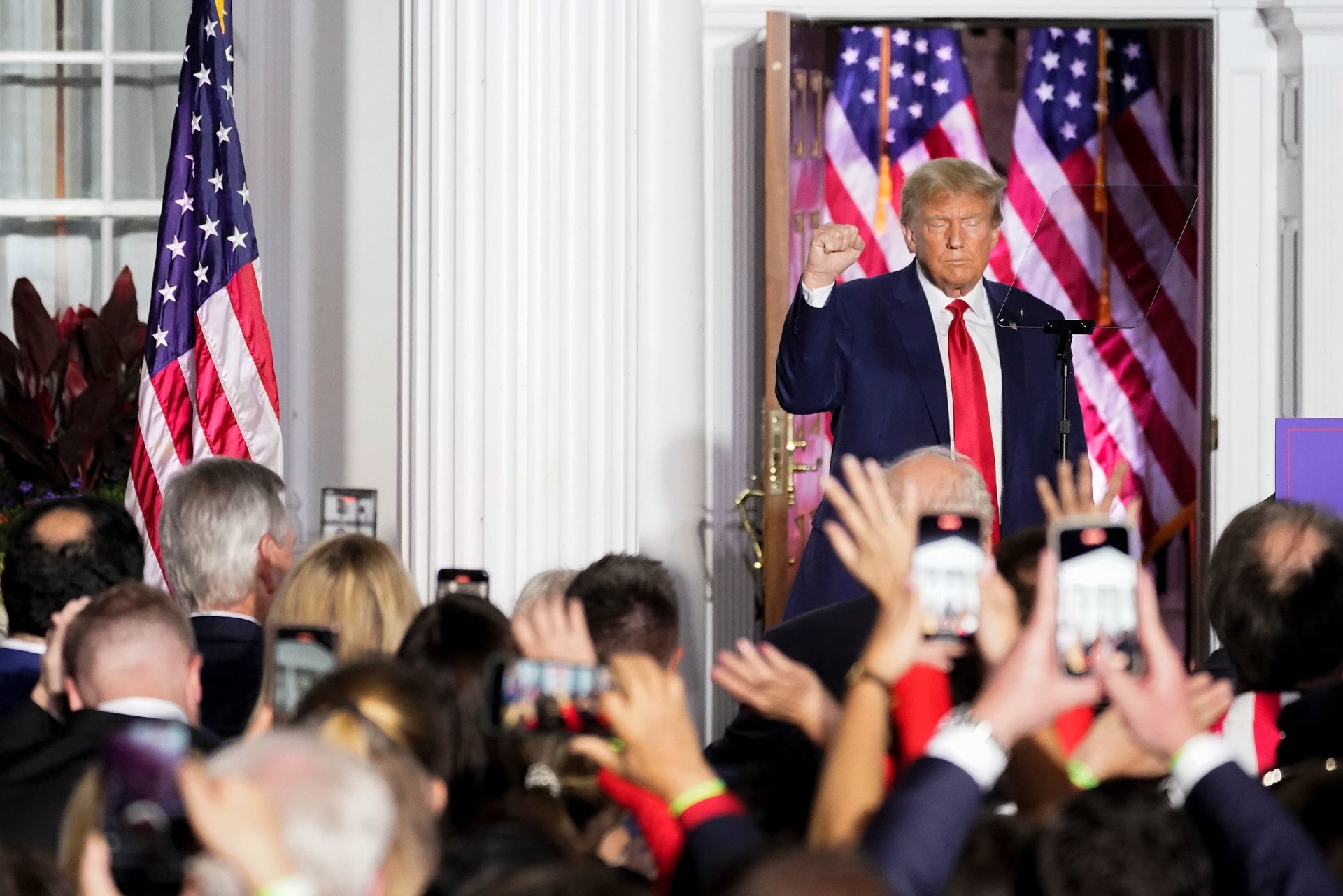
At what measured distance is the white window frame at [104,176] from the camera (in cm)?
535

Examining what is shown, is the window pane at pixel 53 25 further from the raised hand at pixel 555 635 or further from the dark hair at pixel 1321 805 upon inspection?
the dark hair at pixel 1321 805

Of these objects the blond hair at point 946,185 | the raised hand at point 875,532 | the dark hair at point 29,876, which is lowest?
the dark hair at point 29,876

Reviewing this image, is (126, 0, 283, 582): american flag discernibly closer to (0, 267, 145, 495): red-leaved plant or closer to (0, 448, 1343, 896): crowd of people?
(0, 267, 145, 495): red-leaved plant

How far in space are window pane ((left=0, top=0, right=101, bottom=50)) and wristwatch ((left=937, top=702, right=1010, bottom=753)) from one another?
Result: 4.74 metres

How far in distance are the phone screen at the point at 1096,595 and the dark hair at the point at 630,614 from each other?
0.71 metres

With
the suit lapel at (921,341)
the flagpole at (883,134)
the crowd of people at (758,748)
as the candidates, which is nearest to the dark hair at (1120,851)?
the crowd of people at (758,748)

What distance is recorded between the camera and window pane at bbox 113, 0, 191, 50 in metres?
5.32

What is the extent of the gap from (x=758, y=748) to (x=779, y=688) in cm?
66

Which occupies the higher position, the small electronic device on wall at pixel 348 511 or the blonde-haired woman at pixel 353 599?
the small electronic device on wall at pixel 348 511

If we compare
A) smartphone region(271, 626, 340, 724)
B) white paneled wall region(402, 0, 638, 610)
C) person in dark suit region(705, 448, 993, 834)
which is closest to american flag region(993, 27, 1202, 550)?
white paneled wall region(402, 0, 638, 610)

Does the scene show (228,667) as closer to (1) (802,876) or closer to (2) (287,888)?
(2) (287,888)

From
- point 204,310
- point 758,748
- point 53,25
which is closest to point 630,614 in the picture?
point 758,748

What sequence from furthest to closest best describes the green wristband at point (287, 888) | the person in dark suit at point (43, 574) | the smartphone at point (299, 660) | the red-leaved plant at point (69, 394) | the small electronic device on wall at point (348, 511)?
1. the red-leaved plant at point (69, 394)
2. the small electronic device on wall at point (348, 511)
3. the person in dark suit at point (43, 574)
4. the smartphone at point (299, 660)
5. the green wristband at point (287, 888)

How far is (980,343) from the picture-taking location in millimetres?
4273
